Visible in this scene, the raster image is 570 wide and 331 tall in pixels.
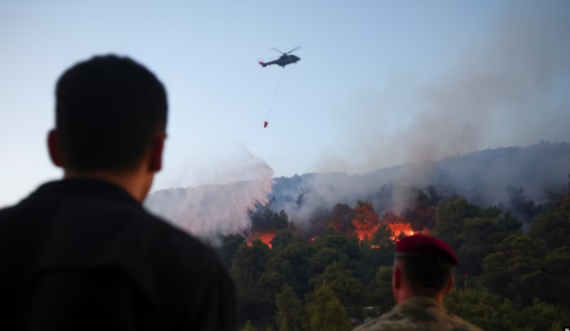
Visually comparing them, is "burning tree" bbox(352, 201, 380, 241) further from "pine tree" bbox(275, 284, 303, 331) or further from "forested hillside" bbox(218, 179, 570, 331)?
"pine tree" bbox(275, 284, 303, 331)

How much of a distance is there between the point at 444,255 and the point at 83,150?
9.28 feet

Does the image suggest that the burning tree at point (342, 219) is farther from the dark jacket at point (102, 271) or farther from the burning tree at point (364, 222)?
the dark jacket at point (102, 271)

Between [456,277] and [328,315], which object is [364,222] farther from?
[328,315]

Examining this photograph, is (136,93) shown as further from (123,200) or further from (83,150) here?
(123,200)

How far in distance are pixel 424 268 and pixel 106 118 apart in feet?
9.01

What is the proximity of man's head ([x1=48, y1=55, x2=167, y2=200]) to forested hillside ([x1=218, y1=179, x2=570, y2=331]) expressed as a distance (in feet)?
101

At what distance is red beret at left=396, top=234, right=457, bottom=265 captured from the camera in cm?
364

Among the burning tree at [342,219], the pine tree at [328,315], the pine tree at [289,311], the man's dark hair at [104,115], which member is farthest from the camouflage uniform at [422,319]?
the burning tree at [342,219]

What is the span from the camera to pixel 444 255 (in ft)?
12.0

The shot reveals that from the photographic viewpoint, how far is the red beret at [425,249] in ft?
11.9

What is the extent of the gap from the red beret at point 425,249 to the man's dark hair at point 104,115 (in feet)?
8.34

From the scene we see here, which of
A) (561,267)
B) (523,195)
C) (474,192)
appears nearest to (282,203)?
(474,192)

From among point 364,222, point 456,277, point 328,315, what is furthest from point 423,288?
point 364,222

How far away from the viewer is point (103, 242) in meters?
1.25
